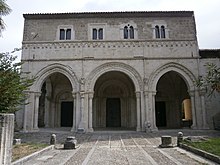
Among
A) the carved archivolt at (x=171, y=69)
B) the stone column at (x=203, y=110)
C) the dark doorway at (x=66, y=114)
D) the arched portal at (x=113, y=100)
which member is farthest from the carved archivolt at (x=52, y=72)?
the stone column at (x=203, y=110)

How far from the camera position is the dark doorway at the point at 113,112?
825 inches

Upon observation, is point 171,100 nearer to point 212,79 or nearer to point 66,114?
point 66,114

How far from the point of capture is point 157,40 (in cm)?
1775

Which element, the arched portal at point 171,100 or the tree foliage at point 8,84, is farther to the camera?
the arched portal at point 171,100

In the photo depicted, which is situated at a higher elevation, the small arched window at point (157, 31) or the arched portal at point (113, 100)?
the small arched window at point (157, 31)

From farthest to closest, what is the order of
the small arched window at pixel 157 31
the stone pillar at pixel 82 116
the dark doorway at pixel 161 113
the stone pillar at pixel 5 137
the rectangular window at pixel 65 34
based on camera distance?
the dark doorway at pixel 161 113 < the rectangular window at pixel 65 34 < the small arched window at pixel 157 31 < the stone pillar at pixel 82 116 < the stone pillar at pixel 5 137

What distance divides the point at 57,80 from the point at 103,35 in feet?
23.2

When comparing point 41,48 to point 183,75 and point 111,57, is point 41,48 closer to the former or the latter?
point 111,57

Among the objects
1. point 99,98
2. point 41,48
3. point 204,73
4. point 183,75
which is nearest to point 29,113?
point 41,48

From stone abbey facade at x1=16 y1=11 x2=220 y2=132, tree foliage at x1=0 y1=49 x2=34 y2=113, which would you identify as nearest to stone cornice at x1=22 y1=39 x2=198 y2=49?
stone abbey facade at x1=16 y1=11 x2=220 y2=132

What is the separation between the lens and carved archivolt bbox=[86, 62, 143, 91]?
16.8 metres

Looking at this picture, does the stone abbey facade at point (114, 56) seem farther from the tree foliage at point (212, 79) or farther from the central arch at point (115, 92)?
the tree foliage at point (212, 79)

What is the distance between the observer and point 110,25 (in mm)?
18266

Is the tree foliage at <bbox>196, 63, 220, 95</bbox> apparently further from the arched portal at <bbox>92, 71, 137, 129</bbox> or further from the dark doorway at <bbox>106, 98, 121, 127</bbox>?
the dark doorway at <bbox>106, 98, 121, 127</bbox>
